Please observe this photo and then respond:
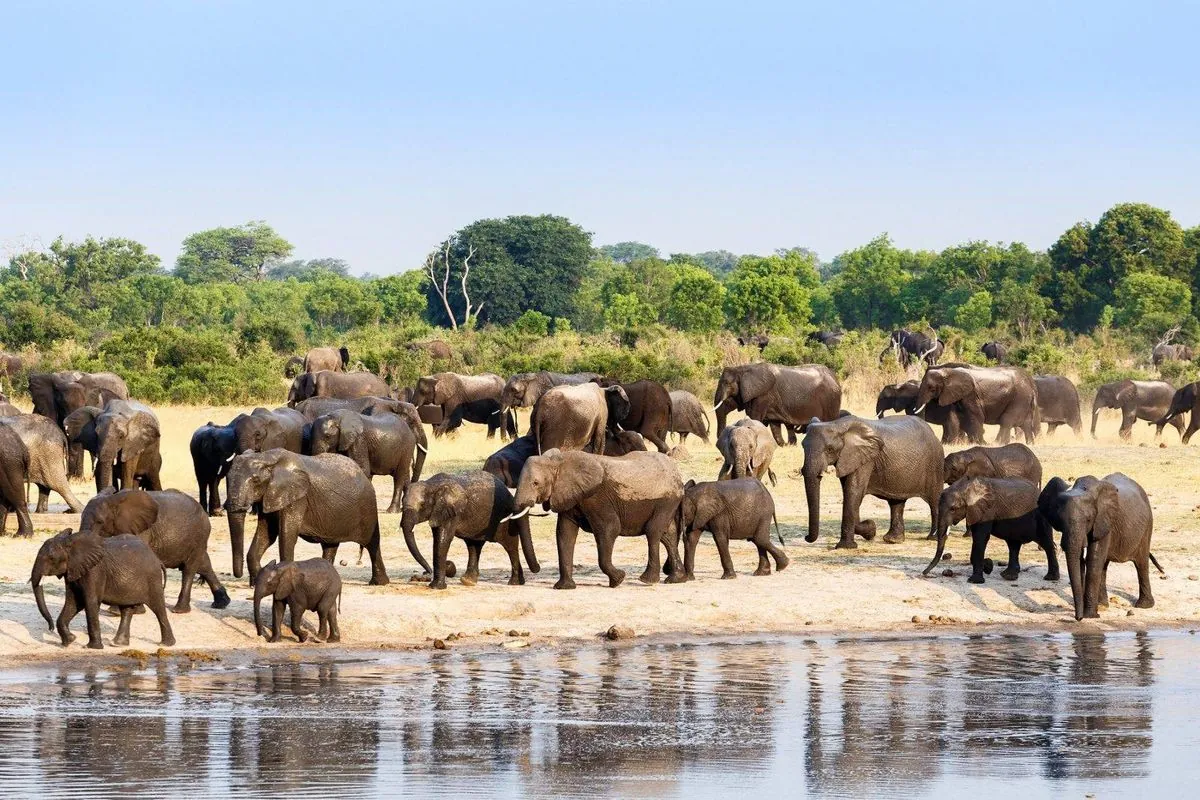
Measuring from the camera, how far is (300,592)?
46.2 feet

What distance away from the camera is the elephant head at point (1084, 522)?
1565cm

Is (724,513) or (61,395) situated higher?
(61,395)

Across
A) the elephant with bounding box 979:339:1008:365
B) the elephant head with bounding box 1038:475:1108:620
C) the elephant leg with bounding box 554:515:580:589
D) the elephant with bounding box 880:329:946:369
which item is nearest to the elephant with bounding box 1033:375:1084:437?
the elephant with bounding box 880:329:946:369

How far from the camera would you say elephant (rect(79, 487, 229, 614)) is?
46.8 ft

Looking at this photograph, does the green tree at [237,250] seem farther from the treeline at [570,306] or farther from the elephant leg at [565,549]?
the elephant leg at [565,549]

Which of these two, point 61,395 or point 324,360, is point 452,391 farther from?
point 61,395

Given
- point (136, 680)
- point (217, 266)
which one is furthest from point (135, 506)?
point (217, 266)

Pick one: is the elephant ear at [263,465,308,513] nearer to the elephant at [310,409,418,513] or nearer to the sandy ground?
the sandy ground

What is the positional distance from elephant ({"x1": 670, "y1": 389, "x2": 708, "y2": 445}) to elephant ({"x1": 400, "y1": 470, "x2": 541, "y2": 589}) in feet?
48.1

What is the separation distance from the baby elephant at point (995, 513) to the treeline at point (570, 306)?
24.0 metres

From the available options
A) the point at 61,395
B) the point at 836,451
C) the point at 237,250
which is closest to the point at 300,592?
the point at 836,451

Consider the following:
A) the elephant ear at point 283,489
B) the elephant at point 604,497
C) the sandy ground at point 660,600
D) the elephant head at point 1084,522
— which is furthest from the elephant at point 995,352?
the elephant ear at point 283,489

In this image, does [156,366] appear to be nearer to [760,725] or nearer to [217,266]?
[760,725]

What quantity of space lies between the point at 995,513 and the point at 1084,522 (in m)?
1.32
